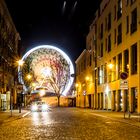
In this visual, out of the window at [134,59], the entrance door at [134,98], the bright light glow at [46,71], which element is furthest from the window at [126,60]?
the bright light glow at [46,71]

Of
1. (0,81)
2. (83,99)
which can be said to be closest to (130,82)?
(0,81)

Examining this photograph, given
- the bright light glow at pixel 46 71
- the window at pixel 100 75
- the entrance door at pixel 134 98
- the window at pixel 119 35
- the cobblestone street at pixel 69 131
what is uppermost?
the window at pixel 119 35

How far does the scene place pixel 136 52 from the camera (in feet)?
146

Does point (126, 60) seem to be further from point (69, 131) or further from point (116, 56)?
point (69, 131)

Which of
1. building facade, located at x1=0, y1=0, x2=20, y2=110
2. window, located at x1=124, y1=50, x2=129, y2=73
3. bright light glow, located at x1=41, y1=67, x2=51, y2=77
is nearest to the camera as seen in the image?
window, located at x1=124, y1=50, x2=129, y2=73

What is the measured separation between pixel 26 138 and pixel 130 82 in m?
29.9

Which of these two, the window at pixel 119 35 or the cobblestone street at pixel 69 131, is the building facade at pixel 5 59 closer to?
the window at pixel 119 35

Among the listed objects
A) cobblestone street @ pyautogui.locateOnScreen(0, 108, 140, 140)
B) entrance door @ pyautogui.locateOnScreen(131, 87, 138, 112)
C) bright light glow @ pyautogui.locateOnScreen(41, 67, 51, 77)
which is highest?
bright light glow @ pyautogui.locateOnScreen(41, 67, 51, 77)

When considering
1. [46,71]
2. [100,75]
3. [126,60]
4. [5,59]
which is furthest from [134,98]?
[46,71]

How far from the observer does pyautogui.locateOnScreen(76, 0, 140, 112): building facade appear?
44281 mm

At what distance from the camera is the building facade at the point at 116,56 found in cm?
4428

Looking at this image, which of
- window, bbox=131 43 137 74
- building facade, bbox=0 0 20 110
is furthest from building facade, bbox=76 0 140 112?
building facade, bbox=0 0 20 110

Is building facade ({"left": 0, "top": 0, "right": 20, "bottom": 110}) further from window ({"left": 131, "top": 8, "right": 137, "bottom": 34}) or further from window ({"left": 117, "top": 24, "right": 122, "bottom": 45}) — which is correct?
window ({"left": 131, "top": 8, "right": 137, "bottom": 34})

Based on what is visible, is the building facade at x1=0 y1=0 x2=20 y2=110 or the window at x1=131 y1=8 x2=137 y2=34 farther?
the building facade at x1=0 y1=0 x2=20 y2=110
